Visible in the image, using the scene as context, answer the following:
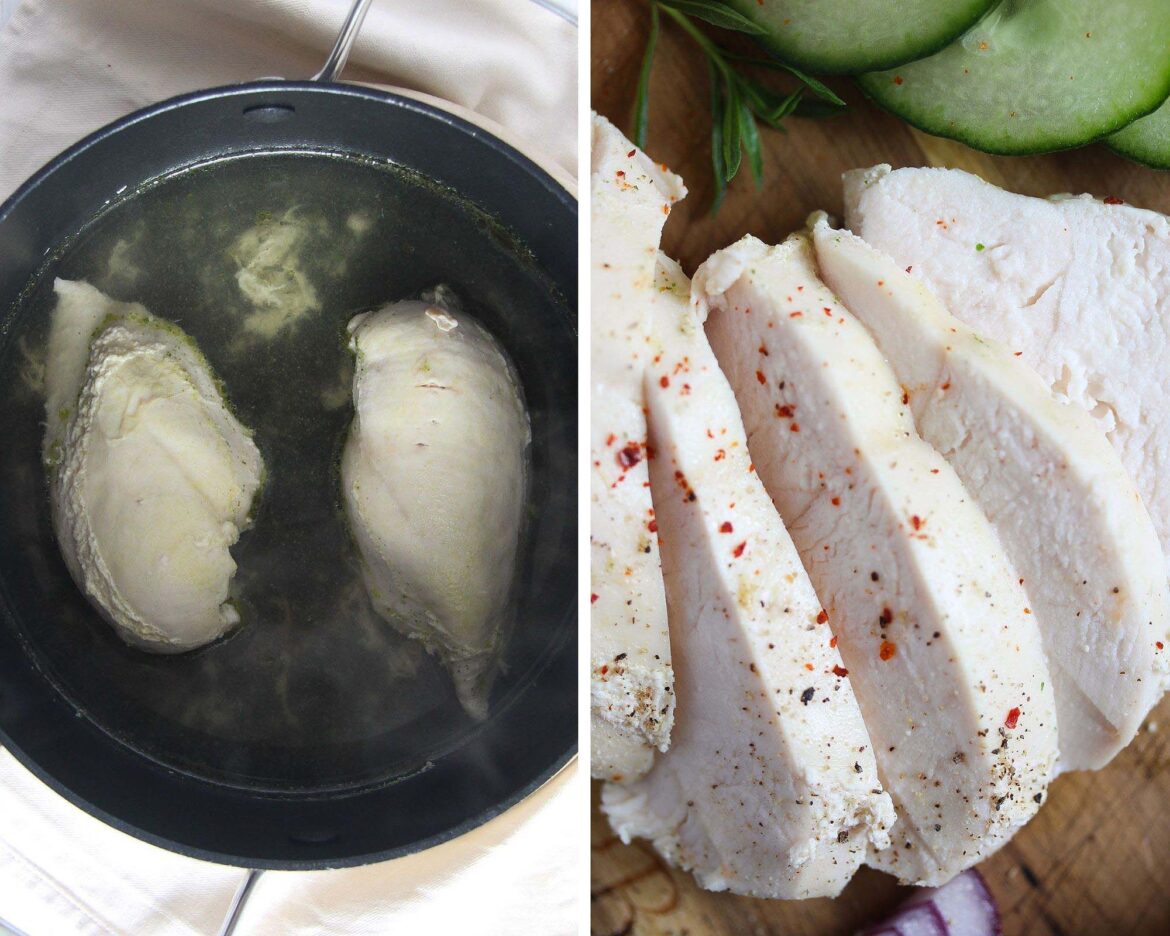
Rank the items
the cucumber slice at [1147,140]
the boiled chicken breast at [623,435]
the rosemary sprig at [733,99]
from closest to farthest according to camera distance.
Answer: the boiled chicken breast at [623,435], the rosemary sprig at [733,99], the cucumber slice at [1147,140]

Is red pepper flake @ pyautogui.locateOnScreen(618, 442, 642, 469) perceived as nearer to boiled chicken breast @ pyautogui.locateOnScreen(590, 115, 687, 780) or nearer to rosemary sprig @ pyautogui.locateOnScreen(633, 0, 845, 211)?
boiled chicken breast @ pyautogui.locateOnScreen(590, 115, 687, 780)

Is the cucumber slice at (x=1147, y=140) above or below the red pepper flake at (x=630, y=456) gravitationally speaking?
above

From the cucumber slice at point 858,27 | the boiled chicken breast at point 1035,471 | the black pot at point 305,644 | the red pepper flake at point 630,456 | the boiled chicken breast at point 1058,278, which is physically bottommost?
the black pot at point 305,644

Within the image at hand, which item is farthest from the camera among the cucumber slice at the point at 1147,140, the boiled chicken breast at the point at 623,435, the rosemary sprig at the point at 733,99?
the cucumber slice at the point at 1147,140

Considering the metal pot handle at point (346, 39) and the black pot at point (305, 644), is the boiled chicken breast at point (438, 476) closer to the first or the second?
the black pot at point (305, 644)

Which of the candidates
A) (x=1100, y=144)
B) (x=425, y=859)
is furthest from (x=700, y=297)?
(x=425, y=859)

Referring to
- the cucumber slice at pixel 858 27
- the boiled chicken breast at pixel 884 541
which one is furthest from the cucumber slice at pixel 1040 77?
the boiled chicken breast at pixel 884 541

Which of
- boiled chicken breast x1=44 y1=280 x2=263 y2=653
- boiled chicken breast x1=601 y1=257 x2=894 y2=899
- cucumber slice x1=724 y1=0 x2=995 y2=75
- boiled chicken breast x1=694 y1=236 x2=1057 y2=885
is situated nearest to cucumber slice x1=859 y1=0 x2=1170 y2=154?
cucumber slice x1=724 y1=0 x2=995 y2=75

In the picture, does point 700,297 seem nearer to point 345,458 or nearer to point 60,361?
point 345,458
